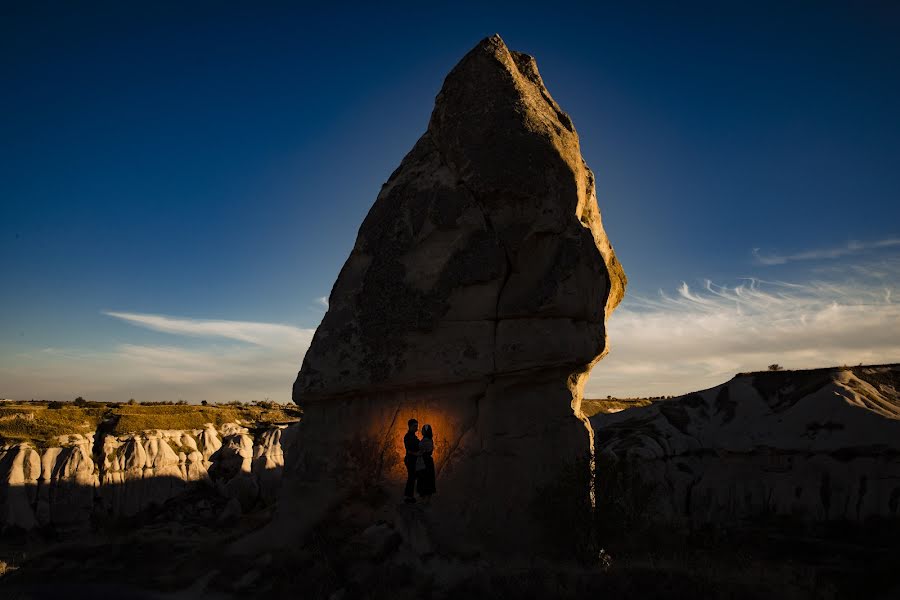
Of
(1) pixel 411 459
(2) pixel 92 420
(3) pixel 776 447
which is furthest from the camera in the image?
(2) pixel 92 420

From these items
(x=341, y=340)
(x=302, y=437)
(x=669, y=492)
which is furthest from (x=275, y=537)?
(x=669, y=492)

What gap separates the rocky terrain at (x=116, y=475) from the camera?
21.4m

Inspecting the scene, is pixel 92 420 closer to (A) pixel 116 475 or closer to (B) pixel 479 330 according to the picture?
(A) pixel 116 475

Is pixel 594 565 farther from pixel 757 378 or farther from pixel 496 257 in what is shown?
pixel 757 378

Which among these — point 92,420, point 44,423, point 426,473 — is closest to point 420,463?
point 426,473

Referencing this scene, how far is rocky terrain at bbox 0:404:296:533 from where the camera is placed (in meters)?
21.4

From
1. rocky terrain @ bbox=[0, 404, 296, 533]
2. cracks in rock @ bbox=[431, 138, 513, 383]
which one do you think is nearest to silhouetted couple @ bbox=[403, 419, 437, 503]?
cracks in rock @ bbox=[431, 138, 513, 383]

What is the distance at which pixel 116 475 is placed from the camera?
23.9m

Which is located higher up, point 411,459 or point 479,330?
point 479,330

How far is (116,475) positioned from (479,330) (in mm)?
21259

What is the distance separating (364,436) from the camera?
1126 cm

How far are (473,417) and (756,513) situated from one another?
57.4 ft

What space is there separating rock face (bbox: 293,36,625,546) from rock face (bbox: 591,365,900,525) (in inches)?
440

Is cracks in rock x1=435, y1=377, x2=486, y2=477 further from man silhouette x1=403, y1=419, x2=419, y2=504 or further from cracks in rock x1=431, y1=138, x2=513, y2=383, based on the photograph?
man silhouette x1=403, y1=419, x2=419, y2=504
